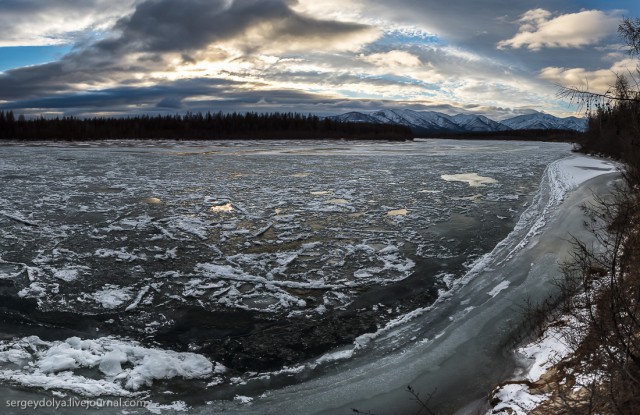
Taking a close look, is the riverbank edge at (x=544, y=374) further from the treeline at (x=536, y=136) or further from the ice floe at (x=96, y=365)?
the treeline at (x=536, y=136)

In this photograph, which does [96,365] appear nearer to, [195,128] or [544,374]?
[544,374]

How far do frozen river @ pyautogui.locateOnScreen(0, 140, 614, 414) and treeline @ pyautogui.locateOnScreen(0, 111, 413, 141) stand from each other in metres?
60.3

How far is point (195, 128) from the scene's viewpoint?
93188mm

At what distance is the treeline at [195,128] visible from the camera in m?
69.3

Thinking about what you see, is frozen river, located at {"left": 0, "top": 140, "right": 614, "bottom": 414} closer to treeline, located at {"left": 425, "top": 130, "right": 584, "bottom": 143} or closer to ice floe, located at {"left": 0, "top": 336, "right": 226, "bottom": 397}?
ice floe, located at {"left": 0, "top": 336, "right": 226, "bottom": 397}

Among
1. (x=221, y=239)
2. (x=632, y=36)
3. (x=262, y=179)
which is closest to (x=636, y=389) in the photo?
(x=632, y=36)

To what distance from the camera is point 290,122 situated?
103 metres

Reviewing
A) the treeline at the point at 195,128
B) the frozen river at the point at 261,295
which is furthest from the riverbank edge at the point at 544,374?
the treeline at the point at 195,128

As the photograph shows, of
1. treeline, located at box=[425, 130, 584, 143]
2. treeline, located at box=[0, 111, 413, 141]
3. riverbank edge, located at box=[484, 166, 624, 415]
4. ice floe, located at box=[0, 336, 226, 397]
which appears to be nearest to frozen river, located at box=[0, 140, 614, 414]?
ice floe, located at box=[0, 336, 226, 397]

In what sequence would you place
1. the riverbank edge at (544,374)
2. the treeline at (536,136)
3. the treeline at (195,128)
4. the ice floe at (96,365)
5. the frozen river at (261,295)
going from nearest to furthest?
1. the riverbank edge at (544,374)
2. the ice floe at (96,365)
3. the frozen river at (261,295)
4. the treeline at (195,128)
5. the treeline at (536,136)

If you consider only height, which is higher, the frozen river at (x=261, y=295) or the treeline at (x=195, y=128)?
the treeline at (x=195, y=128)

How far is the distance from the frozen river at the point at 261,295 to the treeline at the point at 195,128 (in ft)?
198

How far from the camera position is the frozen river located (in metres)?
4.09

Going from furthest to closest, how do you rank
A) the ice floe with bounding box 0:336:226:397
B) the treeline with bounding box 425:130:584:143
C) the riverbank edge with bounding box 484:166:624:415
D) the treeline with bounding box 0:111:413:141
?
the treeline with bounding box 425:130:584:143 → the treeline with bounding box 0:111:413:141 → the ice floe with bounding box 0:336:226:397 → the riverbank edge with bounding box 484:166:624:415
